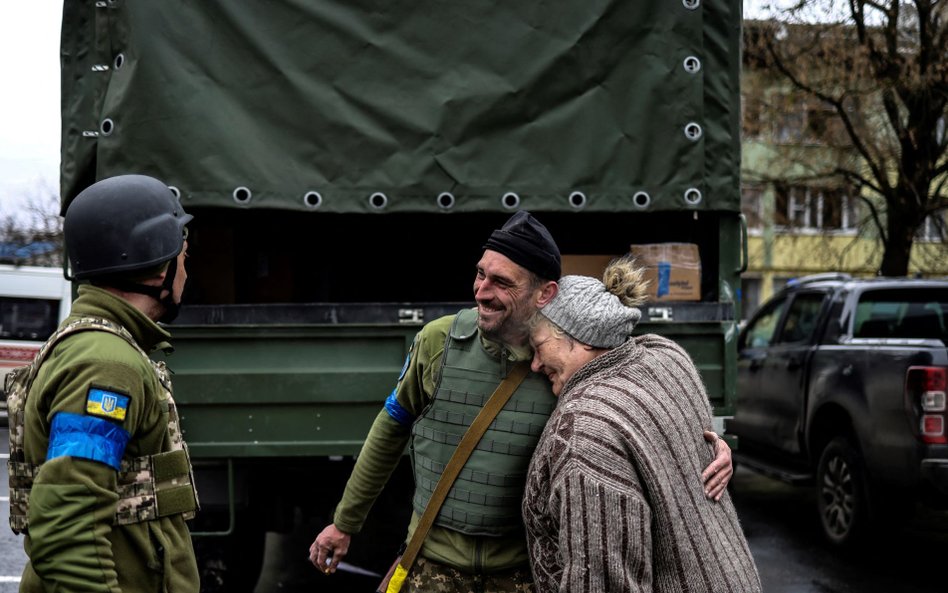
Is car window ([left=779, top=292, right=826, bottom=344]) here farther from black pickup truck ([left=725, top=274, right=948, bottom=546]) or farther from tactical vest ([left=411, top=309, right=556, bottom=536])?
tactical vest ([left=411, top=309, right=556, bottom=536])

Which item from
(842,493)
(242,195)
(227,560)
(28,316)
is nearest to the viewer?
(242,195)

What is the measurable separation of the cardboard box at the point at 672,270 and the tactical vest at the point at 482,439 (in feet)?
6.46

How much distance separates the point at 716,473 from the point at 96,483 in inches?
55.1

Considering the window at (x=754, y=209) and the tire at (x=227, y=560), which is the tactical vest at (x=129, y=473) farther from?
the window at (x=754, y=209)

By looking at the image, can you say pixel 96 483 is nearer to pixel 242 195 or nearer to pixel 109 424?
pixel 109 424

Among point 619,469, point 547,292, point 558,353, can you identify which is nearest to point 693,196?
point 547,292

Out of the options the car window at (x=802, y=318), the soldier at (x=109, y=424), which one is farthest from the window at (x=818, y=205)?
the soldier at (x=109, y=424)

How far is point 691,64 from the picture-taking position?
4.64 meters

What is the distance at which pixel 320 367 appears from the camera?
452cm

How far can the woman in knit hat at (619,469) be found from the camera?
2.15 metres

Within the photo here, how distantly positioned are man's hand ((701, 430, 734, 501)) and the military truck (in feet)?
6.97

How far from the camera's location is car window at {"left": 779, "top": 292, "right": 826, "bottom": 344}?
8227 mm

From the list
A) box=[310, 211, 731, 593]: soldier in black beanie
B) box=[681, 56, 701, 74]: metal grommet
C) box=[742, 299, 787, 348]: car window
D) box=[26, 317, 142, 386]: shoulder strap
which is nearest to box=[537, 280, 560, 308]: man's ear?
box=[310, 211, 731, 593]: soldier in black beanie

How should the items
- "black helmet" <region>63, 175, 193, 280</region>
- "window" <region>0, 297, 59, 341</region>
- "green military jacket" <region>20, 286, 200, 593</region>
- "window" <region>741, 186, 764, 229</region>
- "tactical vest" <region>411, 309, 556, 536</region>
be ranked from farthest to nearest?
"window" <region>741, 186, 764, 229</region> → "window" <region>0, 297, 59, 341</region> → "tactical vest" <region>411, 309, 556, 536</region> → "black helmet" <region>63, 175, 193, 280</region> → "green military jacket" <region>20, 286, 200, 593</region>
